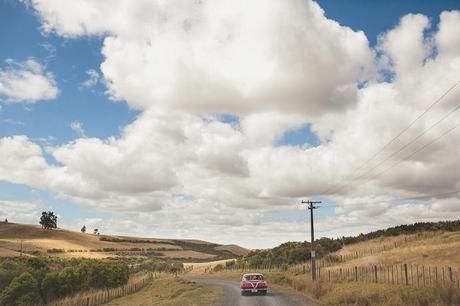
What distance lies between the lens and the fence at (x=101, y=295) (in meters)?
55.6

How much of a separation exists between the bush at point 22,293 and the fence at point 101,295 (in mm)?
2367

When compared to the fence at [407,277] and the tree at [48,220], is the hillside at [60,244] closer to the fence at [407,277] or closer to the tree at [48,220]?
the tree at [48,220]

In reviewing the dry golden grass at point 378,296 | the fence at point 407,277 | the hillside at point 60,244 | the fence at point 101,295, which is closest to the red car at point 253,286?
the dry golden grass at point 378,296

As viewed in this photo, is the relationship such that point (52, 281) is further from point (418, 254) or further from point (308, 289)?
point (418, 254)

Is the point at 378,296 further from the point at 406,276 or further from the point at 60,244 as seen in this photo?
the point at 60,244

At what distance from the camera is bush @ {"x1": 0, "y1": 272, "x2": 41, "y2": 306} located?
187 ft

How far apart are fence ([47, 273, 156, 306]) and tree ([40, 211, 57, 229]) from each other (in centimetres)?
13470

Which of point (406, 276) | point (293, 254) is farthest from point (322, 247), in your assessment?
point (406, 276)

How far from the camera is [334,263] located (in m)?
82.8

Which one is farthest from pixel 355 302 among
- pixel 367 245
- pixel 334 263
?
pixel 367 245

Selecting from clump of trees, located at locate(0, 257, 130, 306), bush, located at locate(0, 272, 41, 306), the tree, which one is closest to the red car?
bush, located at locate(0, 272, 41, 306)

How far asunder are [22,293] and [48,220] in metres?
144

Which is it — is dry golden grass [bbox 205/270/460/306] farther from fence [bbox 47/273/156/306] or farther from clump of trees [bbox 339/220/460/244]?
clump of trees [bbox 339/220/460/244]

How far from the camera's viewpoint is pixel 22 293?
58875 mm
